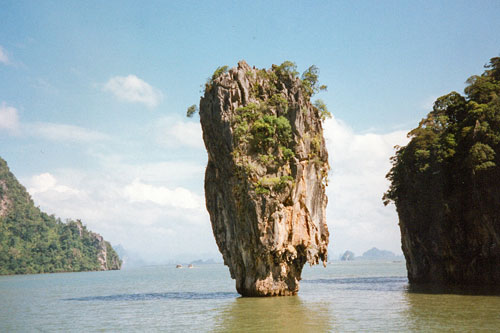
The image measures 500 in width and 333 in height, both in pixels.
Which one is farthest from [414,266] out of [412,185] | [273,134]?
[273,134]

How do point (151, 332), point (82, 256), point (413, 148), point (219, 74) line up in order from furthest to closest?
point (82, 256) → point (413, 148) → point (219, 74) → point (151, 332)

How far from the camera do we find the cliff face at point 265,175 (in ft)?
88.0

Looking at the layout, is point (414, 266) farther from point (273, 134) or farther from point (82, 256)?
point (82, 256)

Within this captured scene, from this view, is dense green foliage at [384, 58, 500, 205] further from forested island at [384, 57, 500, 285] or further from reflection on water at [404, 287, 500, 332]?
reflection on water at [404, 287, 500, 332]

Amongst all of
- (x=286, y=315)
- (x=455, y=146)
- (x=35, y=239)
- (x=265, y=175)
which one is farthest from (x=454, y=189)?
(x=35, y=239)

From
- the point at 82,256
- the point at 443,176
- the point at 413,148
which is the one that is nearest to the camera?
the point at 443,176

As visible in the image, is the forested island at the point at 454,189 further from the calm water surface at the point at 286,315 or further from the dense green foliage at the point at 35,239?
the dense green foliage at the point at 35,239

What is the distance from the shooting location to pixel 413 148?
124 ft

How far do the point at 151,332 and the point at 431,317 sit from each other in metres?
11.7

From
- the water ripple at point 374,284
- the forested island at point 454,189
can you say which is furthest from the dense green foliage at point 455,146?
the water ripple at point 374,284

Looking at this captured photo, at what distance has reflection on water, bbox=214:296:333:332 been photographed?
1758cm

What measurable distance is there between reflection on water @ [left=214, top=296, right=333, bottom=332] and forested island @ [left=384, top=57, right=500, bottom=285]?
1349cm

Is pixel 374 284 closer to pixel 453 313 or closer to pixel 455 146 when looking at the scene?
pixel 455 146

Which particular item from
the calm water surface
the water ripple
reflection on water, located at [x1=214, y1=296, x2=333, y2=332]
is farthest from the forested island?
reflection on water, located at [x1=214, y1=296, x2=333, y2=332]
